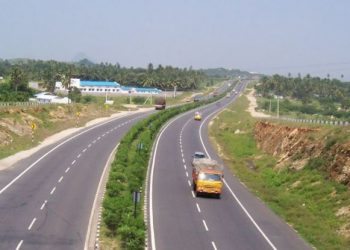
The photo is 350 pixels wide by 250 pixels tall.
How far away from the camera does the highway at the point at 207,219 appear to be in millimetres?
26500

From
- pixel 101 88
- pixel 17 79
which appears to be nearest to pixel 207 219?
pixel 17 79

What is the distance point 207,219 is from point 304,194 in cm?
1148

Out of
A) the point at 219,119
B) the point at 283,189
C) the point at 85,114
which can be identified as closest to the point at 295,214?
the point at 283,189

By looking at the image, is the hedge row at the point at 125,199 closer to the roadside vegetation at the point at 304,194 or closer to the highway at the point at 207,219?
the highway at the point at 207,219

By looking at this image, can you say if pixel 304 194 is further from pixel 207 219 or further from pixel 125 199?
pixel 125 199

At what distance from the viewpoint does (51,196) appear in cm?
3375

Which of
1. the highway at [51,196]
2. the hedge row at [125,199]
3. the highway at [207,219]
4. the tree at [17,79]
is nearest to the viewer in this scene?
the hedge row at [125,199]

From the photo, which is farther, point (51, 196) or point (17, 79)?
point (17, 79)

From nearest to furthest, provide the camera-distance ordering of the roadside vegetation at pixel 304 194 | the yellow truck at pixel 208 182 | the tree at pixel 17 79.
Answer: the roadside vegetation at pixel 304 194 < the yellow truck at pixel 208 182 < the tree at pixel 17 79

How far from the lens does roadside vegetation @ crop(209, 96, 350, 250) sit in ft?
98.5

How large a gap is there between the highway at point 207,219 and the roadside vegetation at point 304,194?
1089 millimetres

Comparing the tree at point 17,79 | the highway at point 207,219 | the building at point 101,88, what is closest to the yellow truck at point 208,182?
the highway at point 207,219

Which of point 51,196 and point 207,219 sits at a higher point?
point 51,196

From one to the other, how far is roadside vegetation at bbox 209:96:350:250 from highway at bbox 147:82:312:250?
109 centimetres
